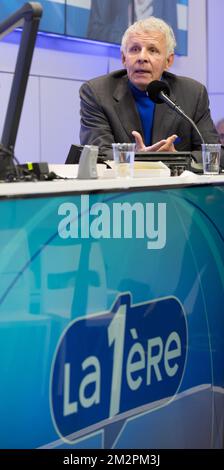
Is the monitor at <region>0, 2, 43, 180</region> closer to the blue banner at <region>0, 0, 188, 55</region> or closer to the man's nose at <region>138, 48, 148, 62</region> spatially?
the man's nose at <region>138, 48, 148, 62</region>

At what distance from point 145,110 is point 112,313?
5.56 ft

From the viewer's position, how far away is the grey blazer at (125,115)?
3.07m

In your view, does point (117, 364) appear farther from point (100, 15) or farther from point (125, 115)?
point (100, 15)

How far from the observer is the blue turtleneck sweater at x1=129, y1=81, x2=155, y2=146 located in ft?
10.3

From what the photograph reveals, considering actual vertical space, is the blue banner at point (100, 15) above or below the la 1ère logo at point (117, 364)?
above

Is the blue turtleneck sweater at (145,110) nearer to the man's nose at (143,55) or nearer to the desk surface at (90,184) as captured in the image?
the man's nose at (143,55)

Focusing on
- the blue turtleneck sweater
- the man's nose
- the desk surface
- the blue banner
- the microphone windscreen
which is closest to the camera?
the desk surface

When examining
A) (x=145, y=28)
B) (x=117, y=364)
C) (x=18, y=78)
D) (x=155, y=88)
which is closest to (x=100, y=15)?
(x=145, y=28)

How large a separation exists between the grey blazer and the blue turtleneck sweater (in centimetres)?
2

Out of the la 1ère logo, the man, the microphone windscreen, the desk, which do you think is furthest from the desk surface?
the man

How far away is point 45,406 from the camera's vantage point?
1.47m

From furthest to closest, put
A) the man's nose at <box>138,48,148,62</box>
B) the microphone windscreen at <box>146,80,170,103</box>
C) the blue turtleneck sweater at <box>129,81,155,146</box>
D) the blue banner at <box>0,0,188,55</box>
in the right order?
the blue banner at <box>0,0,188,55</box>, the blue turtleneck sweater at <box>129,81,155,146</box>, the man's nose at <box>138,48,148,62</box>, the microphone windscreen at <box>146,80,170,103</box>

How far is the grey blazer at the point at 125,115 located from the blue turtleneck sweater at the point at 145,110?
2 centimetres

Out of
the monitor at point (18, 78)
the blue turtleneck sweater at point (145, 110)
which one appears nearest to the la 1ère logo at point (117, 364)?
the monitor at point (18, 78)
